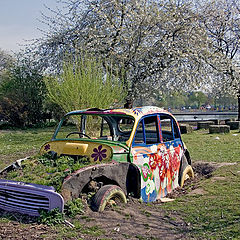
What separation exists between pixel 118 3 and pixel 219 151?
13.3 meters

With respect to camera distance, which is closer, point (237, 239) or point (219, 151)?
point (237, 239)

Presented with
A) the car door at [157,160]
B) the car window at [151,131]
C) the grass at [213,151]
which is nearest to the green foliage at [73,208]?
the car door at [157,160]

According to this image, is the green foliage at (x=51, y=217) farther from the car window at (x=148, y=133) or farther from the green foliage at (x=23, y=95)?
the green foliage at (x=23, y=95)

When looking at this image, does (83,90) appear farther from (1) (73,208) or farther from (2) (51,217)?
(2) (51,217)

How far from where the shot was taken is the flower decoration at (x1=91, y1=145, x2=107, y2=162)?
517 cm

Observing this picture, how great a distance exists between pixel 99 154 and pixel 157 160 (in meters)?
1.23

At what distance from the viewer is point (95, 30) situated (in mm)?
21359

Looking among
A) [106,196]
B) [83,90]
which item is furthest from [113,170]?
[83,90]

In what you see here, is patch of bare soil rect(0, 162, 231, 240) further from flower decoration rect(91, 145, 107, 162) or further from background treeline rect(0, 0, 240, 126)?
background treeline rect(0, 0, 240, 126)

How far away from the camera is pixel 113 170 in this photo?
4.94 m

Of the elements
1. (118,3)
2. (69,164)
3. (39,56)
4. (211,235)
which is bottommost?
(211,235)

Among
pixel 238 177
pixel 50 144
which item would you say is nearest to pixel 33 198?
pixel 50 144

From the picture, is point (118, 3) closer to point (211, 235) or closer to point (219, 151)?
point (219, 151)

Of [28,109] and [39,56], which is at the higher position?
[39,56]
